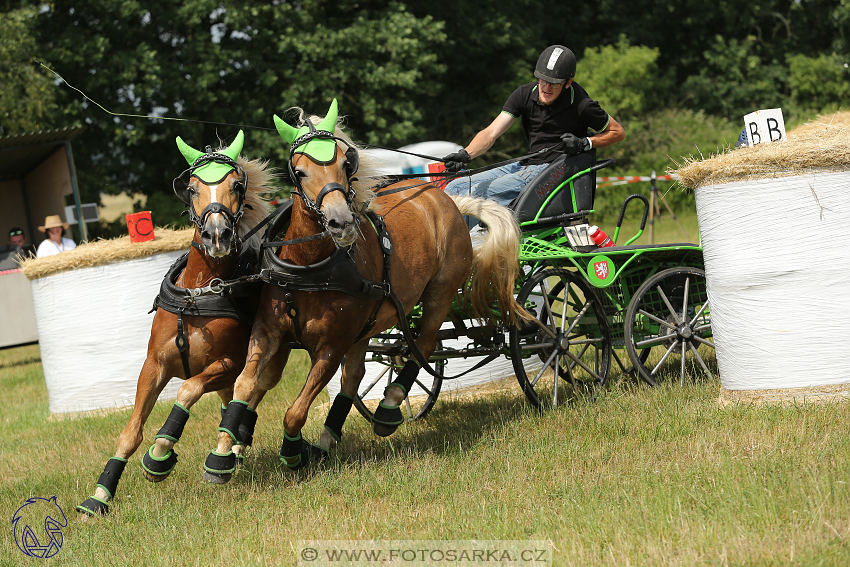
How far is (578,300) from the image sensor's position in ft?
21.1

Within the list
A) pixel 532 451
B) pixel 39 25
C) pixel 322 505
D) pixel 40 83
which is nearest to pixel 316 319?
pixel 322 505

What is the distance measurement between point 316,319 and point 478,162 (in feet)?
64.7

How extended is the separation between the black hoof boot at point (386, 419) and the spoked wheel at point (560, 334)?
1093 mm

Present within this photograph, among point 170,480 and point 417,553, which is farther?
point 170,480

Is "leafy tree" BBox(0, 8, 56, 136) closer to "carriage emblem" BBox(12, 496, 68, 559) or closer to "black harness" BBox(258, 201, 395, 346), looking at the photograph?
"carriage emblem" BBox(12, 496, 68, 559)

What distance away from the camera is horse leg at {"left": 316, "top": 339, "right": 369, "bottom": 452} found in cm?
513

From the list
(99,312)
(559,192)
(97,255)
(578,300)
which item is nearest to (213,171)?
(559,192)

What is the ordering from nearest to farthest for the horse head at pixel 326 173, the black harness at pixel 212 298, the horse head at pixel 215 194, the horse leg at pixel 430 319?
the horse head at pixel 326 173, the horse head at pixel 215 194, the black harness at pixel 212 298, the horse leg at pixel 430 319

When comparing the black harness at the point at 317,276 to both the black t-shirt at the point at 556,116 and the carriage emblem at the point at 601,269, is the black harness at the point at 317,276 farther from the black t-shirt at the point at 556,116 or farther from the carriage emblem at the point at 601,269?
the black t-shirt at the point at 556,116

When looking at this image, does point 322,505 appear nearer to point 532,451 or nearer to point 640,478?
point 532,451

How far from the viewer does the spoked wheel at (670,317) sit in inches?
239

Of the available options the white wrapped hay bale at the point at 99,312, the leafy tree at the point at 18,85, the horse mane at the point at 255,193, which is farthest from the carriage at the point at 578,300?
the leafy tree at the point at 18,85

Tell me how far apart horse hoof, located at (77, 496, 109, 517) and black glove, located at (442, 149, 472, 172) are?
3.28m

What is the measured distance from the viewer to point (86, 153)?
20.5 metres
